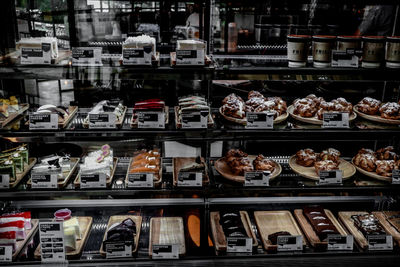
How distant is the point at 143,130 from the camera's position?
9.04ft

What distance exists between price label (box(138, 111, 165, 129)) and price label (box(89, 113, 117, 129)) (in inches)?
7.4

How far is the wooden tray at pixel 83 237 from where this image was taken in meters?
2.83

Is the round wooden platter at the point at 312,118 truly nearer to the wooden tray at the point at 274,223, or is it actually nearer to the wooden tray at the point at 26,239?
the wooden tray at the point at 274,223

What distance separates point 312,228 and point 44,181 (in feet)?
7.12

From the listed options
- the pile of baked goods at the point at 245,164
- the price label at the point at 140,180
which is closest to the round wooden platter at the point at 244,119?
the pile of baked goods at the point at 245,164

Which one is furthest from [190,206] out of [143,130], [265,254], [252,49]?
[252,49]

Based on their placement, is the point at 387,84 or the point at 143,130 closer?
the point at 143,130

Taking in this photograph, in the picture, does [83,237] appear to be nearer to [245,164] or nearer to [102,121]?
[102,121]

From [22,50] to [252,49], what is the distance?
87.6 inches

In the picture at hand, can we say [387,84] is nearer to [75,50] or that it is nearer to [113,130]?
[113,130]

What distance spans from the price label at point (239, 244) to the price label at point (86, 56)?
160 centimetres

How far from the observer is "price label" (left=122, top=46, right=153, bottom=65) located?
255 centimetres

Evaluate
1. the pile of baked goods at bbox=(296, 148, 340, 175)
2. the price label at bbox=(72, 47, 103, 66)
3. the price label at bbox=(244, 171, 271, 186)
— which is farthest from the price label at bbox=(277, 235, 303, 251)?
the price label at bbox=(72, 47, 103, 66)

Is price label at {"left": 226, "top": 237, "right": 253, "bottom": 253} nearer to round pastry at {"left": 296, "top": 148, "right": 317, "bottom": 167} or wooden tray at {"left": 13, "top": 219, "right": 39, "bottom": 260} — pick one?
round pastry at {"left": 296, "top": 148, "right": 317, "bottom": 167}
